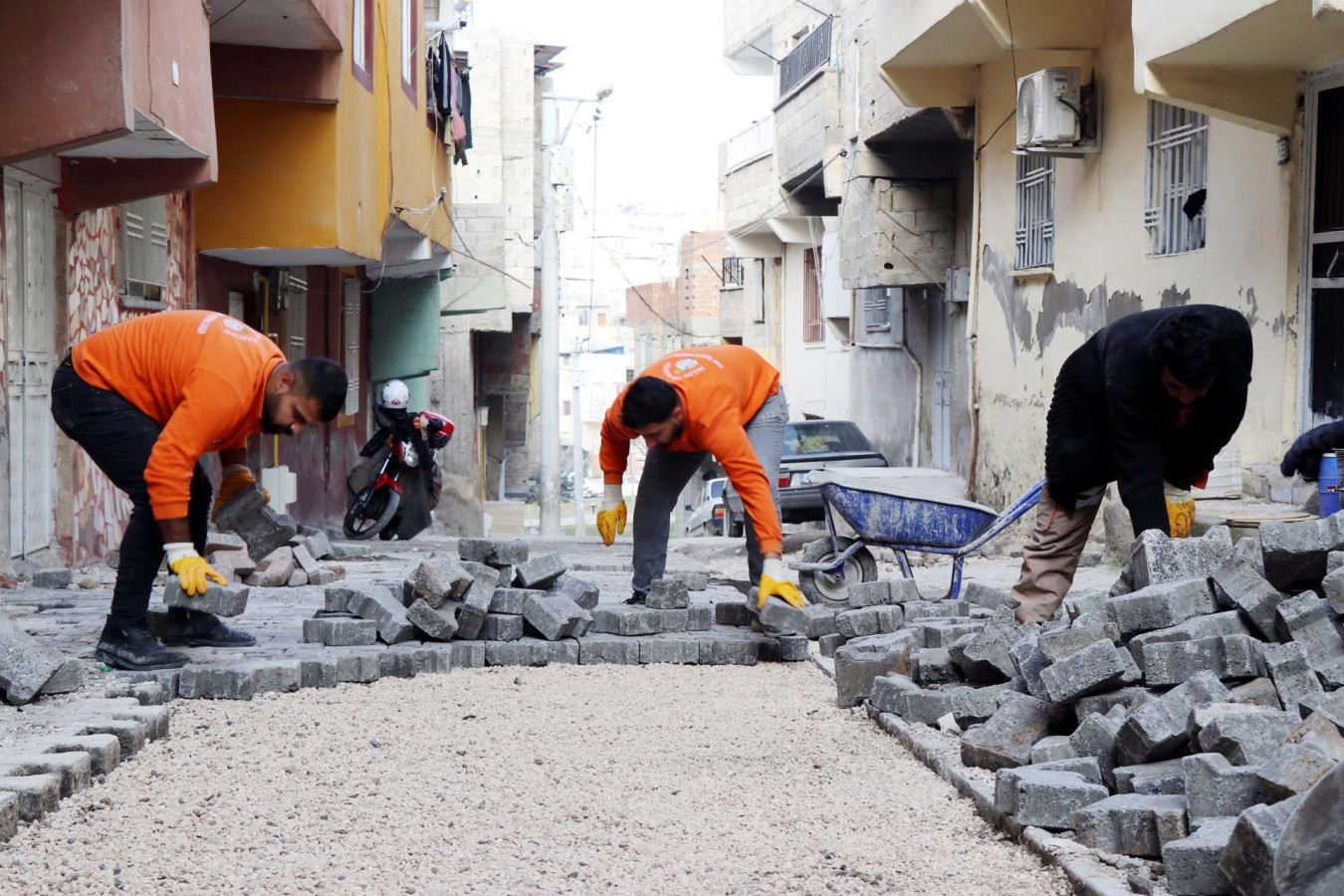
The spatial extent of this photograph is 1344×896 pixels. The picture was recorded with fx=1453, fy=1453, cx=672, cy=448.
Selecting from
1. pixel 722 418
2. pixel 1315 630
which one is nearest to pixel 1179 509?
pixel 1315 630

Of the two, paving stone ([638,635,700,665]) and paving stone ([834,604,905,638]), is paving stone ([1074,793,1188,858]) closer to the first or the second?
paving stone ([834,604,905,638])

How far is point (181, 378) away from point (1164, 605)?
3.57 meters

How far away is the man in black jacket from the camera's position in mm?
4930

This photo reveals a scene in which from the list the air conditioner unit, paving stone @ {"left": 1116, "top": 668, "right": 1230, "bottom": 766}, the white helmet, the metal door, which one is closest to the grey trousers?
paving stone @ {"left": 1116, "top": 668, "right": 1230, "bottom": 766}

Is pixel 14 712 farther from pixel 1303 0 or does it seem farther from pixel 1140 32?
pixel 1140 32

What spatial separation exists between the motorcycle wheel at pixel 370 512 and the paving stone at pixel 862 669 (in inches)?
344

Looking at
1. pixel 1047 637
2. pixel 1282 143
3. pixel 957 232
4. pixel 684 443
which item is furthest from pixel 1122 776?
pixel 957 232

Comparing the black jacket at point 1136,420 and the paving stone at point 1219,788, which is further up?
the black jacket at point 1136,420

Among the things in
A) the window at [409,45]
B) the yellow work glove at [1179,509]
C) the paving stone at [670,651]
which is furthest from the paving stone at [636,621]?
the window at [409,45]

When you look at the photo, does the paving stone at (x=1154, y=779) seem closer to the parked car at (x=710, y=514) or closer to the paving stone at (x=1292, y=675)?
the paving stone at (x=1292, y=675)

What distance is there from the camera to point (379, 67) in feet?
46.1

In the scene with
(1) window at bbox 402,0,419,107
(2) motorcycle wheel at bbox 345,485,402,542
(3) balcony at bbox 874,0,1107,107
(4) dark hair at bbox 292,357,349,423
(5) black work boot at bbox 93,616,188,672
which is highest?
(1) window at bbox 402,0,419,107

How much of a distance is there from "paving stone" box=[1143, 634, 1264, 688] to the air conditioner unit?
7.77 m

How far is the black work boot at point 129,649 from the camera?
5621mm
